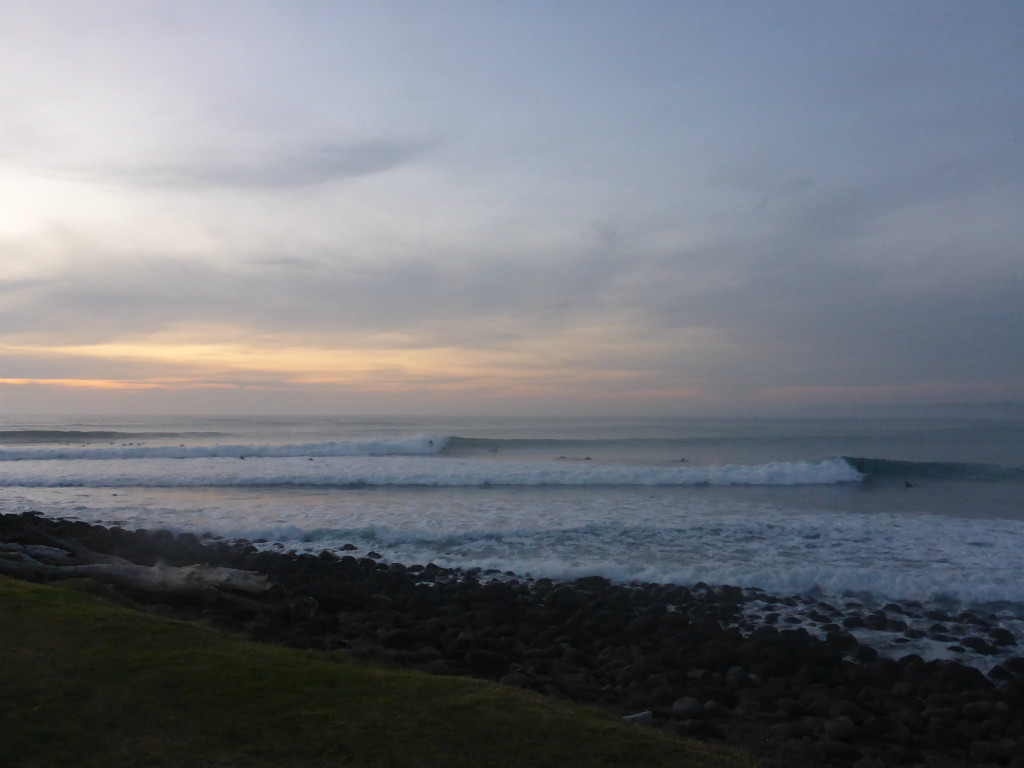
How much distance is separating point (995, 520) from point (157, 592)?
19605 millimetres

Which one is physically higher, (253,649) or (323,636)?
(253,649)

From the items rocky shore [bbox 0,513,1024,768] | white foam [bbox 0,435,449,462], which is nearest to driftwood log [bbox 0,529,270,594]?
rocky shore [bbox 0,513,1024,768]

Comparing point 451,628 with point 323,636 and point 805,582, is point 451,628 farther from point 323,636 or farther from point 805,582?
point 805,582

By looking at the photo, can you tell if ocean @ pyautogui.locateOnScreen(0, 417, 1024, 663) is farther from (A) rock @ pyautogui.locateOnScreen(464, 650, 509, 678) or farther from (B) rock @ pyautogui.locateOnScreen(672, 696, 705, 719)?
(B) rock @ pyautogui.locateOnScreen(672, 696, 705, 719)

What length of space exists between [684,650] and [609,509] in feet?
39.3

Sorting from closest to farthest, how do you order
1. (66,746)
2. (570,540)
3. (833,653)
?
(66,746)
(833,653)
(570,540)

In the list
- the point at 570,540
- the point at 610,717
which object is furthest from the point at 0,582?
the point at 570,540

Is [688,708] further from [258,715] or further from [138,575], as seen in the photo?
[138,575]

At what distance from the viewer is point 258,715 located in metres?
5.07

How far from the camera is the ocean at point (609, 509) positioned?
13.1 m

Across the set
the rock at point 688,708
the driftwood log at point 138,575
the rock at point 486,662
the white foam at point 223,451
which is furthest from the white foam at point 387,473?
the rock at point 688,708

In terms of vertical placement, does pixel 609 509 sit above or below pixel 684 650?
above

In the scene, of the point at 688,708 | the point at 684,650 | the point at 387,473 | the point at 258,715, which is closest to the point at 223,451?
the point at 387,473

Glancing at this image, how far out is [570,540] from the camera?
16172 millimetres
